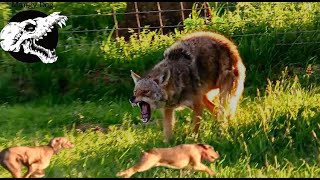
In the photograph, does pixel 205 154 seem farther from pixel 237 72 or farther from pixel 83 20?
pixel 83 20

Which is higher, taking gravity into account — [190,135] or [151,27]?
[151,27]

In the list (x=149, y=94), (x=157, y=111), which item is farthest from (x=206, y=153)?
(x=157, y=111)

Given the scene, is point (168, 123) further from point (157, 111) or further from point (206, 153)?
point (206, 153)

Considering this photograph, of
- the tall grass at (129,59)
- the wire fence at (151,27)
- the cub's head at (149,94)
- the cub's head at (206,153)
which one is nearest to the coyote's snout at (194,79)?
the cub's head at (149,94)

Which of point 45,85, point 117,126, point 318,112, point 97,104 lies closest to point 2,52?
point 45,85

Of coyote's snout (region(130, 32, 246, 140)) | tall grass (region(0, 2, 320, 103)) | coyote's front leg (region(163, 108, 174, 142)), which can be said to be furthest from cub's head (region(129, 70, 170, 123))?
tall grass (region(0, 2, 320, 103))

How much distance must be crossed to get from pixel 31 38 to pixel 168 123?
2.60 metres

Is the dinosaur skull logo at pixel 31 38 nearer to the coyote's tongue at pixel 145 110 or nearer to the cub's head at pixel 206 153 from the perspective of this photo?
the coyote's tongue at pixel 145 110

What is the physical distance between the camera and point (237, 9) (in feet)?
33.0

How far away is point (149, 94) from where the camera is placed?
6.74 metres

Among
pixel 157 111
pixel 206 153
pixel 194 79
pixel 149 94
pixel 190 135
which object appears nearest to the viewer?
pixel 206 153

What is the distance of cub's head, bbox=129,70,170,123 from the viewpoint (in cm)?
671

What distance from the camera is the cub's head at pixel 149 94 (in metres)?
6.71

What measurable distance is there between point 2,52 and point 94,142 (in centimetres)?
274
